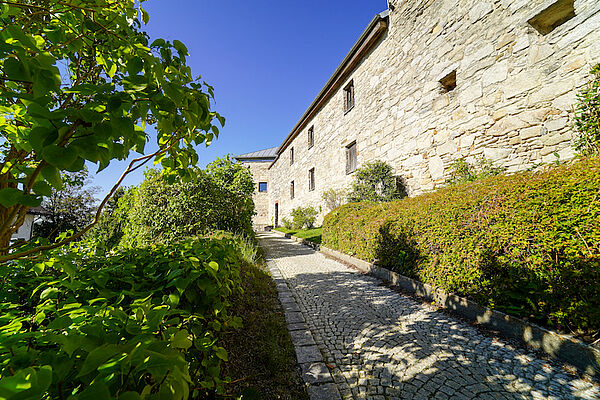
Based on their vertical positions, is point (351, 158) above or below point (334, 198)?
above

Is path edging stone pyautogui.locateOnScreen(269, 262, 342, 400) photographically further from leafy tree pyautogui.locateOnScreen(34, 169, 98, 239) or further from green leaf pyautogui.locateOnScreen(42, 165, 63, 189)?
leafy tree pyautogui.locateOnScreen(34, 169, 98, 239)

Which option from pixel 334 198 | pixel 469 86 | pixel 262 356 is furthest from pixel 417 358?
pixel 334 198

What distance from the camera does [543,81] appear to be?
4.38m

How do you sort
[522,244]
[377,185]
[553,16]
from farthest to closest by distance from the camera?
[377,185]
[553,16]
[522,244]

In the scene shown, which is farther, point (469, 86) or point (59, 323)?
point (469, 86)

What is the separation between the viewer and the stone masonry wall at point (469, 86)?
416 cm

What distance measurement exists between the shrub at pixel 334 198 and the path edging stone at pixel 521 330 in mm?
6636

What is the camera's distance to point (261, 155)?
2995 centimetres

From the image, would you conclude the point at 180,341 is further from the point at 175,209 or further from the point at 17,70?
the point at 175,209

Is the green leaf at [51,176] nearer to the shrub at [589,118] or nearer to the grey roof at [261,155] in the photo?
the shrub at [589,118]

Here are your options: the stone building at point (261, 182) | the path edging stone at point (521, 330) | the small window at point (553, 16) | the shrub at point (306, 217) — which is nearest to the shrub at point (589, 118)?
the small window at point (553, 16)

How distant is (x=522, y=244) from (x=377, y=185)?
5.37 meters

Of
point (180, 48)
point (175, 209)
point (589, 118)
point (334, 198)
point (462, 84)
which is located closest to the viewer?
point (180, 48)

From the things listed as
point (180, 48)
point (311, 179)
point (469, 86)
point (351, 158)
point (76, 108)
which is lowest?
point (76, 108)
